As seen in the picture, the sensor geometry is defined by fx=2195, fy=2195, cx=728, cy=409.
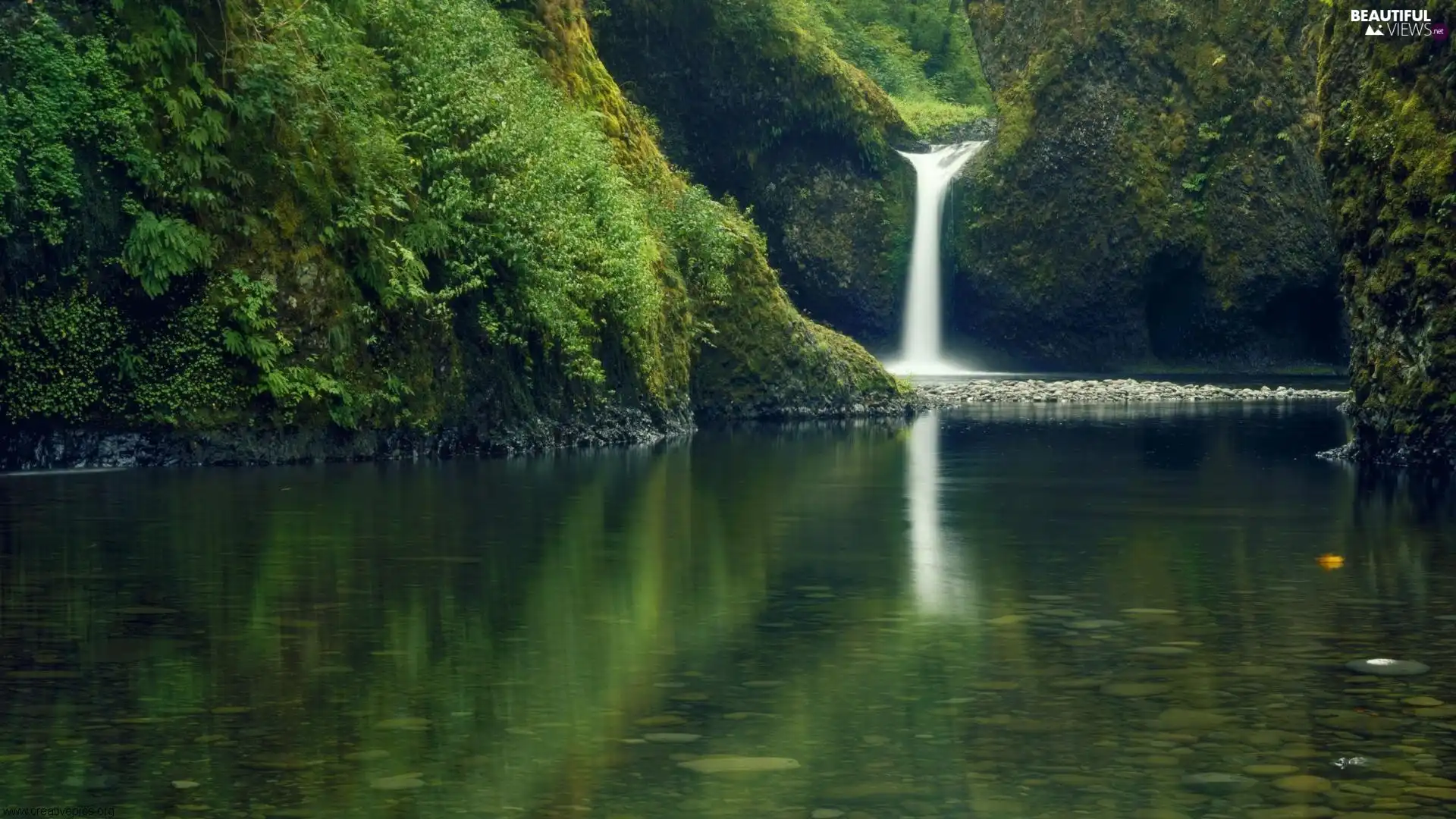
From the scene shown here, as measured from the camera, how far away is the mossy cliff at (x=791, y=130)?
71.9 metres

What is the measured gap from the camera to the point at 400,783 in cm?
1009

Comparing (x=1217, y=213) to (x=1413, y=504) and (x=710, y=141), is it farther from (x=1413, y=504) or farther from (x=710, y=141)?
(x=1413, y=504)

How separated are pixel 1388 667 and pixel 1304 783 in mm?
3583

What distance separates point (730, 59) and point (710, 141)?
3422 mm

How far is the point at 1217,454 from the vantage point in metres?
37.6

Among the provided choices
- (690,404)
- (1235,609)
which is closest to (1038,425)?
→ (690,404)

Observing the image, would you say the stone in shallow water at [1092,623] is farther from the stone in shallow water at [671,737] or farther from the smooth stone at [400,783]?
the smooth stone at [400,783]

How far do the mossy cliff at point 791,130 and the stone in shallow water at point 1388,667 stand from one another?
5529cm

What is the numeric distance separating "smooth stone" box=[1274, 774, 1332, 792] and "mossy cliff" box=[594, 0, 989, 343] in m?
58.4

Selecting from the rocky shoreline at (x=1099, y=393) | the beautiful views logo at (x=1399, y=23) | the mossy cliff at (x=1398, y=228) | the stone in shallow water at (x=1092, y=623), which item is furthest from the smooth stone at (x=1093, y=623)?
the rocky shoreline at (x=1099, y=393)

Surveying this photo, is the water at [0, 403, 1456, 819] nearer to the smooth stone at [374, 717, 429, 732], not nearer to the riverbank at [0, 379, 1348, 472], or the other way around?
the smooth stone at [374, 717, 429, 732]

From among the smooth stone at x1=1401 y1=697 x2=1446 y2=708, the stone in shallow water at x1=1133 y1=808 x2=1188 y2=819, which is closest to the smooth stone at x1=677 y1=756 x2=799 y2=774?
the stone in shallow water at x1=1133 y1=808 x2=1188 y2=819

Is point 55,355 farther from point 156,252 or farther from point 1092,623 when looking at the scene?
point 1092,623

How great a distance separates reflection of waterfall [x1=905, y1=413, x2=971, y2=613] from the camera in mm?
16938
